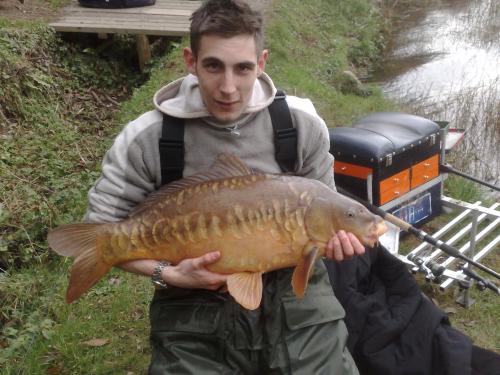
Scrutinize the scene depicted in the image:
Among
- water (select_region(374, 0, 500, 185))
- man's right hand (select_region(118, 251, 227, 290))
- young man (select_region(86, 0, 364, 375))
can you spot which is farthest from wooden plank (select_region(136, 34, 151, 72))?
man's right hand (select_region(118, 251, 227, 290))

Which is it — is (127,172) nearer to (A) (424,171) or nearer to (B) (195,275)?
(B) (195,275)

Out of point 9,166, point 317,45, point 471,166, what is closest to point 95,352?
point 9,166

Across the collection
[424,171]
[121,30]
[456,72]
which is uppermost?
[121,30]

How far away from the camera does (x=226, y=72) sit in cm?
209

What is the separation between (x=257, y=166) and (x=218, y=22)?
1.82ft

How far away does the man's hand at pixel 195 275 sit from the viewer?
1.95 metres

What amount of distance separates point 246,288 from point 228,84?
721mm

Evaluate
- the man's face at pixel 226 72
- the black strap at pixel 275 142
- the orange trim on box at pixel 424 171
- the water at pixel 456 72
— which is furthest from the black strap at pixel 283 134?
the water at pixel 456 72

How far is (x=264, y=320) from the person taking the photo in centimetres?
217

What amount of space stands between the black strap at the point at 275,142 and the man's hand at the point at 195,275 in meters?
0.37

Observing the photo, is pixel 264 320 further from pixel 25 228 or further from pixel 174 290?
pixel 25 228

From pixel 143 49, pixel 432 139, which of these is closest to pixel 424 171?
pixel 432 139

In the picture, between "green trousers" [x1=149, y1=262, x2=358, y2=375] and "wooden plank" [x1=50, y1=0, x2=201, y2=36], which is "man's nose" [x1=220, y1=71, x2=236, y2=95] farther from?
"wooden plank" [x1=50, y1=0, x2=201, y2=36]

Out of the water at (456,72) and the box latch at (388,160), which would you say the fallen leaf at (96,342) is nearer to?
the box latch at (388,160)
